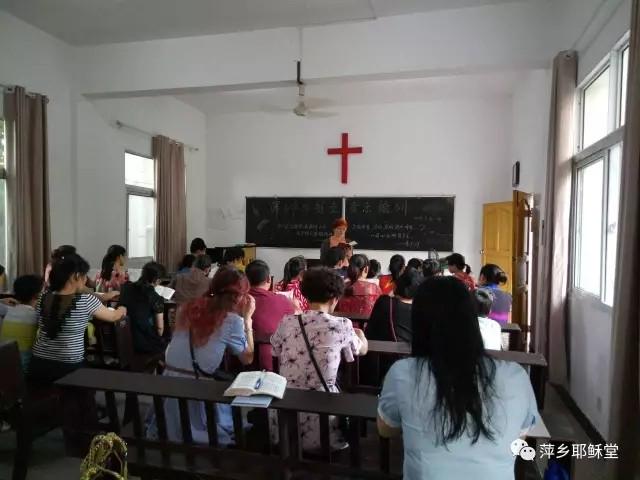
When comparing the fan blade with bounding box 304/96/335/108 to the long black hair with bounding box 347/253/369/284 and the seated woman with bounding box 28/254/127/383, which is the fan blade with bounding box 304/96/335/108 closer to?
the long black hair with bounding box 347/253/369/284

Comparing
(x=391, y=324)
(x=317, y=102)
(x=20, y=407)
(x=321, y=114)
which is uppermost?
(x=317, y=102)

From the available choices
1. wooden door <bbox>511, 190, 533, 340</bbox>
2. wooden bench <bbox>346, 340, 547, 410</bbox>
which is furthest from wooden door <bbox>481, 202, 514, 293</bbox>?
wooden bench <bbox>346, 340, 547, 410</bbox>

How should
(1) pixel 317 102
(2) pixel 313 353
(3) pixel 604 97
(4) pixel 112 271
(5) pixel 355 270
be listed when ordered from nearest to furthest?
(2) pixel 313 353, (3) pixel 604 97, (5) pixel 355 270, (4) pixel 112 271, (1) pixel 317 102

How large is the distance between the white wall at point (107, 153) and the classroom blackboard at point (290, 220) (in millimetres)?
1759

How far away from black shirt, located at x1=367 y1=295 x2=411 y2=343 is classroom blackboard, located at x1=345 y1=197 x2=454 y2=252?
430 cm

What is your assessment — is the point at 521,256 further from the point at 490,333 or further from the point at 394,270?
the point at 490,333

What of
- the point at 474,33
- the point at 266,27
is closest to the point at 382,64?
the point at 474,33

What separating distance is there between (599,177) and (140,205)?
5.55 metres

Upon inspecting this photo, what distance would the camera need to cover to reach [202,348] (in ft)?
5.97

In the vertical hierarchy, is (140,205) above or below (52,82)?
below

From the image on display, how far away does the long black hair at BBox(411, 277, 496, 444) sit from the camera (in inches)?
40.8

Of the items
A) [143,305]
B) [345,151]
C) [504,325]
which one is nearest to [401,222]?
[345,151]

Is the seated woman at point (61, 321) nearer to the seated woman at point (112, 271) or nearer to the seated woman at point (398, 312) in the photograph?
the seated woman at point (112, 271)

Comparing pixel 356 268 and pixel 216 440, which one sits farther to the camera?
pixel 356 268
